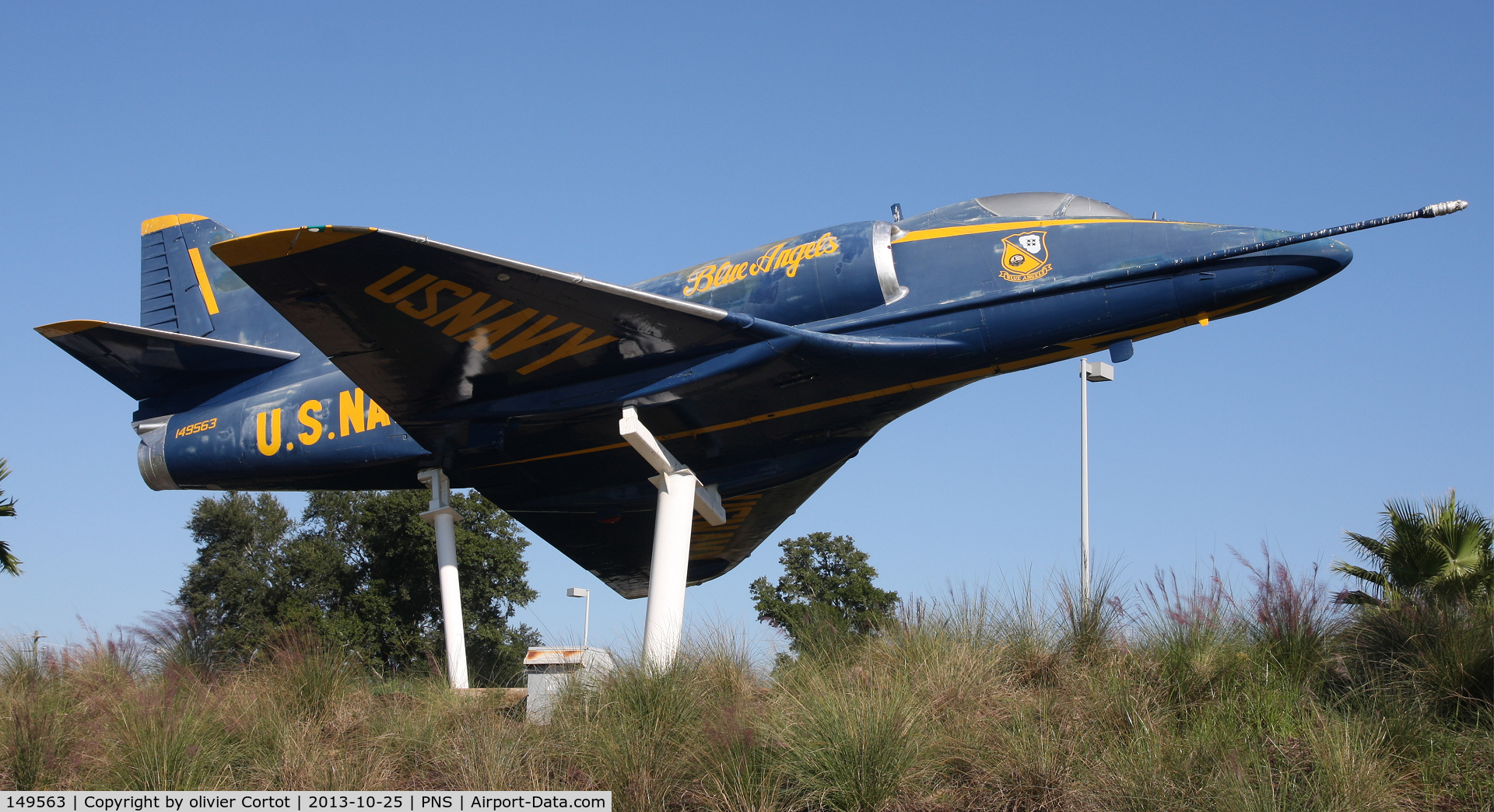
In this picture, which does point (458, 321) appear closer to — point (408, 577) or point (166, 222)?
point (166, 222)

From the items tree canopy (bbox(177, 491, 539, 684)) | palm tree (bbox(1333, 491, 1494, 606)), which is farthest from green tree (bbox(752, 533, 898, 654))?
palm tree (bbox(1333, 491, 1494, 606))

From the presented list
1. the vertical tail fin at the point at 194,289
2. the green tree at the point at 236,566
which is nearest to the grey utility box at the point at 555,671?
the vertical tail fin at the point at 194,289

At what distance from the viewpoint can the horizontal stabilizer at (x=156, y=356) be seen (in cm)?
1471

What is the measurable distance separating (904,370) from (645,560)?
8.74m

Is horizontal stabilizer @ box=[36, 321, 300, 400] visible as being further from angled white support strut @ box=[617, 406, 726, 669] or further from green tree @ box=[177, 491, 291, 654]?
green tree @ box=[177, 491, 291, 654]

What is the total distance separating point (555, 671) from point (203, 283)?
10.8 meters

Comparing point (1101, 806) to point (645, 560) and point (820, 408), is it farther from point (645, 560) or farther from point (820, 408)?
point (645, 560)

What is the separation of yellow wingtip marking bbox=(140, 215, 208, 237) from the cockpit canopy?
13580 millimetres

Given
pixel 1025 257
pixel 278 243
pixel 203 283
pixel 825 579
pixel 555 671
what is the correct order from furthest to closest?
pixel 825 579 < pixel 203 283 < pixel 1025 257 < pixel 555 671 < pixel 278 243

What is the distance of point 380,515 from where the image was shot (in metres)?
36.0

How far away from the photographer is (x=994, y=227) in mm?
12445

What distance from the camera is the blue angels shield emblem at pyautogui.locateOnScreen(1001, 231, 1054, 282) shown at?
12.1 meters

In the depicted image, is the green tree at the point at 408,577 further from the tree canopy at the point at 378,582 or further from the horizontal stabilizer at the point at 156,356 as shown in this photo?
the horizontal stabilizer at the point at 156,356
